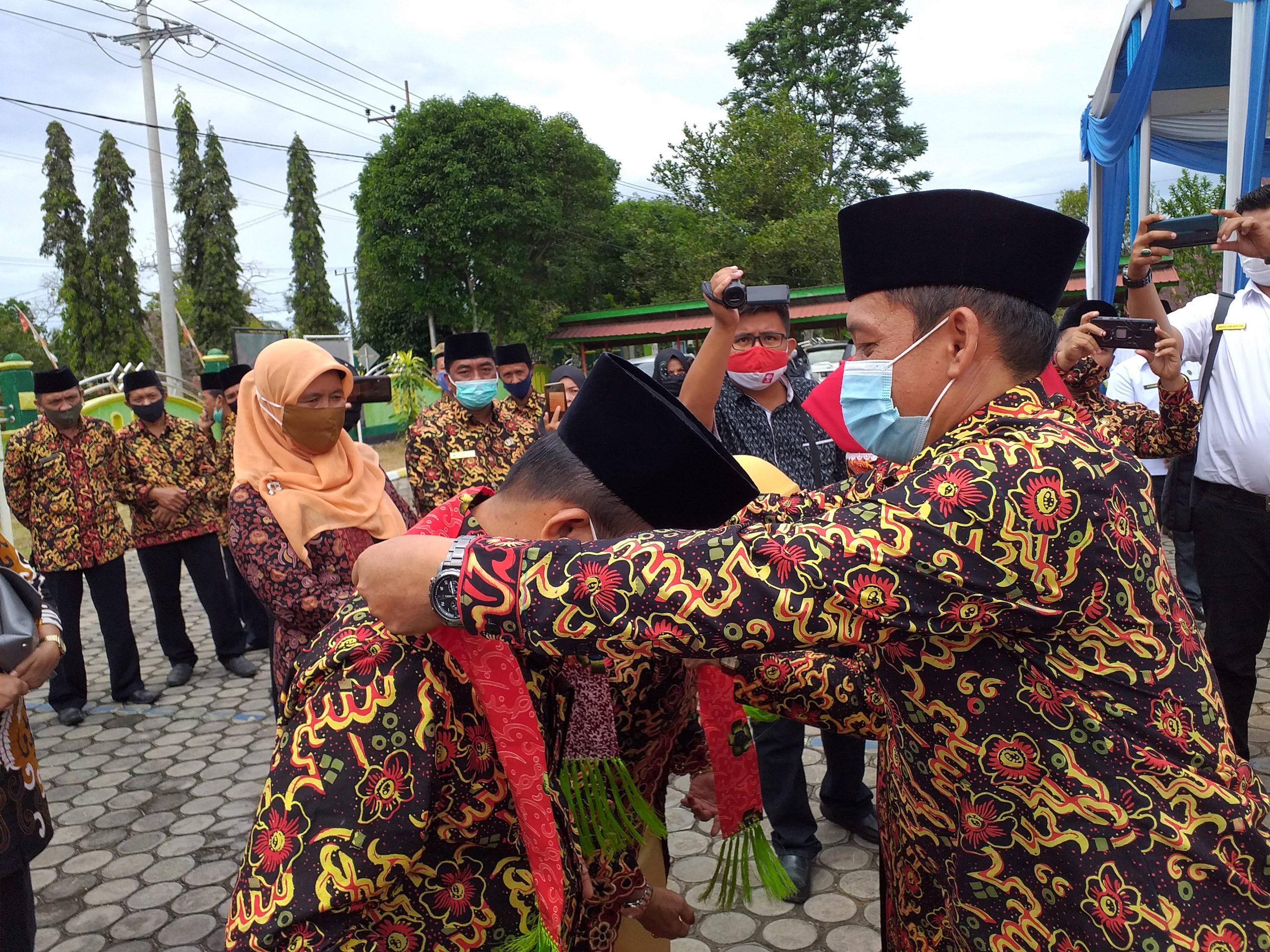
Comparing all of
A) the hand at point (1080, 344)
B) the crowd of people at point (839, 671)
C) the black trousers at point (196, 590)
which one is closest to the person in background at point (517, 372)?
the black trousers at point (196, 590)

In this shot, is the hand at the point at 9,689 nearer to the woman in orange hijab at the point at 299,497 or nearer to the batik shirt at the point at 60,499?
the woman in orange hijab at the point at 299,497

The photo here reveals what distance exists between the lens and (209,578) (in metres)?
6.62

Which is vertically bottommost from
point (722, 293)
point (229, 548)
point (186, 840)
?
point (186, 840)

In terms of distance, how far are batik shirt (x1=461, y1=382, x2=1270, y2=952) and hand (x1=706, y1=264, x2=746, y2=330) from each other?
144cm

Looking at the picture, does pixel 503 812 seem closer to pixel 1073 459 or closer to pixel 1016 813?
pixel 1016 813

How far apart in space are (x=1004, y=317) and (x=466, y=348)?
488cm

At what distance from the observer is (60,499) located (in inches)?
231

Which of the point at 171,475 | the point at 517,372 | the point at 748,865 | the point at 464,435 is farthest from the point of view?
the point at 517,372

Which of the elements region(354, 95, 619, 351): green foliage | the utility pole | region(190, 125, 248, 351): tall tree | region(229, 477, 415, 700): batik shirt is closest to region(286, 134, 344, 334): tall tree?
region(190, 125, 248, 351): tall tree

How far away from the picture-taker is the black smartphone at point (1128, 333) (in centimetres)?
295

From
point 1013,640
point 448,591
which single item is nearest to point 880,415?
point 1013,640

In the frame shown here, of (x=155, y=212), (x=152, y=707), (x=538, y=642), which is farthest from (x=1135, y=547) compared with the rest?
(x=155, y=212)

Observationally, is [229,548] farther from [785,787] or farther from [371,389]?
[785,787]

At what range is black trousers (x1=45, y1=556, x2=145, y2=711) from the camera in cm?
580
